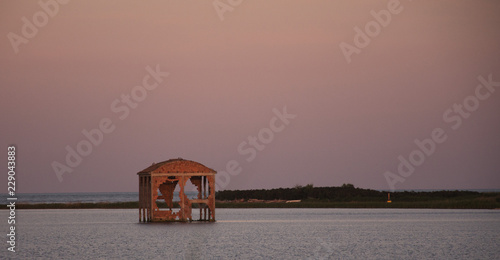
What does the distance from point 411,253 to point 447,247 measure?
4.27 meters

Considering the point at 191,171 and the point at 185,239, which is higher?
the point at 191,171

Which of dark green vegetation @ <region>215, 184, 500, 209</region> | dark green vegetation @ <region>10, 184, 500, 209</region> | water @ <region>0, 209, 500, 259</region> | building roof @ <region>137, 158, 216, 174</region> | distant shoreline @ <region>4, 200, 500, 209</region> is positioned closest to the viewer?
water @ <region>0, 209, 500, 259</region>

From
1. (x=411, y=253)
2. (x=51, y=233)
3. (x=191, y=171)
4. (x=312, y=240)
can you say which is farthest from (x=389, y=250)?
(x=51, y=233)

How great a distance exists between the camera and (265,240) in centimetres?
5512

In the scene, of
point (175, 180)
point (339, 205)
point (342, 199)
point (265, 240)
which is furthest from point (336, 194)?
point (265, 240)

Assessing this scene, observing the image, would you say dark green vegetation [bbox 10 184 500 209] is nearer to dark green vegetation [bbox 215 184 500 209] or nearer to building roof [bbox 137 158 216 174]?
dark green vegetation [bbox 215 184 500 209]

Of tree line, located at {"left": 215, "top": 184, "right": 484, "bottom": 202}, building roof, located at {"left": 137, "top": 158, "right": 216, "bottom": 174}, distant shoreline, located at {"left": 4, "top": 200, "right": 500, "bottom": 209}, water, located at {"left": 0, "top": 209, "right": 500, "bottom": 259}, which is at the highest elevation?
building roof, located at {"left": 137, "top": 158, "right": 216, "bottom": 174}

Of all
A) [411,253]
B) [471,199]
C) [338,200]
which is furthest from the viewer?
[338,200]

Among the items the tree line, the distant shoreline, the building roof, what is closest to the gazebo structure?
the building roof

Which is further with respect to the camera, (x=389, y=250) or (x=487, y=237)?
(x=487, y=237)

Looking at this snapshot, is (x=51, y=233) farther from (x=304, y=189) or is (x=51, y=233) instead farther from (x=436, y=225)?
(x=304, y=189)

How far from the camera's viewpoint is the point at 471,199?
102m

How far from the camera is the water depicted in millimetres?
45663

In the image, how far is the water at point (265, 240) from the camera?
4566cm
